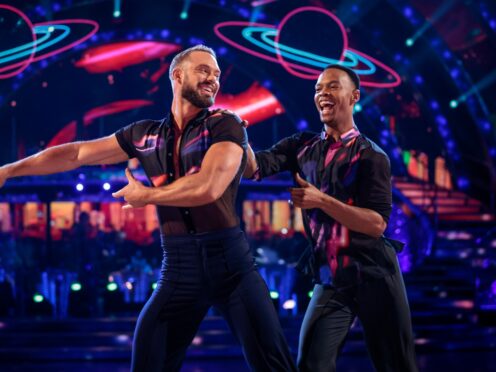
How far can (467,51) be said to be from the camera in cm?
1087

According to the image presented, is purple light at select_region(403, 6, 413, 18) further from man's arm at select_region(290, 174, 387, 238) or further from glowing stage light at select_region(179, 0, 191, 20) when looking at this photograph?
man's arm at select_region(290, 174, 387, 238)

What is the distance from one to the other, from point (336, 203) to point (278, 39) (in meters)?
6.29

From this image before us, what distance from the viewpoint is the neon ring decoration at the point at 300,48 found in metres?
8.73

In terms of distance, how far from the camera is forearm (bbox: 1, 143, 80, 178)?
283 cm

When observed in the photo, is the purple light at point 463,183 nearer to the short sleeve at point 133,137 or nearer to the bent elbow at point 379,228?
the bent elbow at point 379,228

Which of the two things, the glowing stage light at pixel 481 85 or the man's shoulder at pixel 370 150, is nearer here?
the man's shoulder at pixel 370 150

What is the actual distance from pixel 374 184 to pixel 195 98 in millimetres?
850

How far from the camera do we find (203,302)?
2.64 metres

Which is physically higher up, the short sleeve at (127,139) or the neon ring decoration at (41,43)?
the neon ring decoration at (41,43)

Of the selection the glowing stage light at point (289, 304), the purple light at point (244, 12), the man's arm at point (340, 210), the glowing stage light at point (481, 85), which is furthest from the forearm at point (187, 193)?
the glowing stage light at point (481, 85)

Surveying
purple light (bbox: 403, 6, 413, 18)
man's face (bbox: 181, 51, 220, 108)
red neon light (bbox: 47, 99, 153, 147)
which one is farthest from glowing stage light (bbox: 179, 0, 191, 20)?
man's face (bbox: 181, 51, 220, 108)

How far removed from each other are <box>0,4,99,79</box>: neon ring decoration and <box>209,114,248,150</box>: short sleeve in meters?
6.25

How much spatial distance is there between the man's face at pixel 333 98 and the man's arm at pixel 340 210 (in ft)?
1.35

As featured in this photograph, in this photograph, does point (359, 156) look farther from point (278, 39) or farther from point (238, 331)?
point (278, 39)
